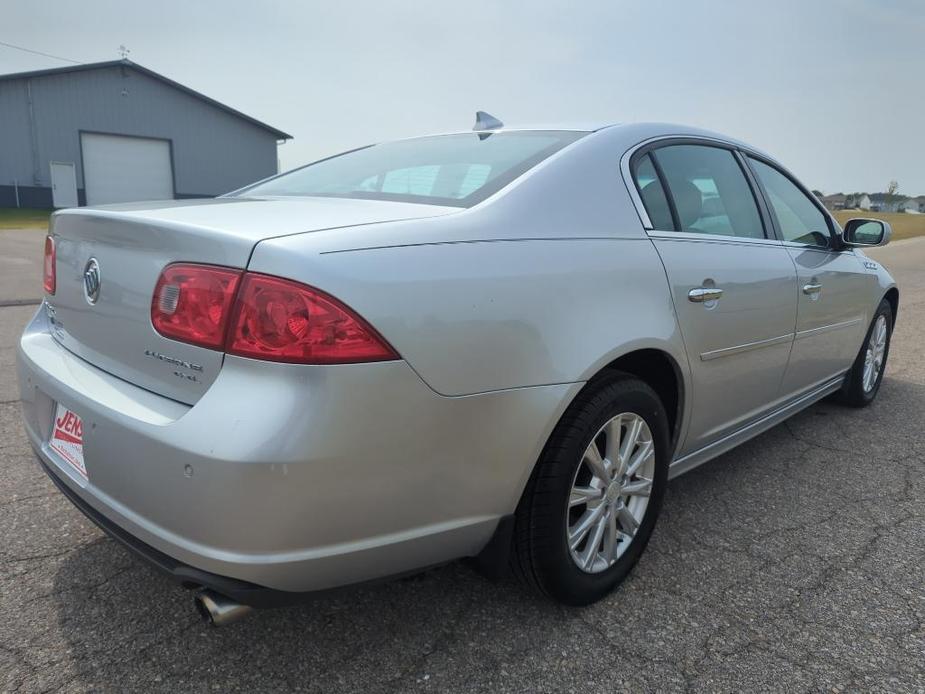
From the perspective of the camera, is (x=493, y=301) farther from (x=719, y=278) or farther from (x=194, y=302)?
(x=719, y=278)

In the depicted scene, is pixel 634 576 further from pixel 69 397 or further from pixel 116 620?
pixel 69 397

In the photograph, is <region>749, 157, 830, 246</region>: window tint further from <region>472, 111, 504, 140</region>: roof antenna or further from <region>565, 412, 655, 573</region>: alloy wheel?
<region>565, 412, 655, 573</region>: alloy wheel

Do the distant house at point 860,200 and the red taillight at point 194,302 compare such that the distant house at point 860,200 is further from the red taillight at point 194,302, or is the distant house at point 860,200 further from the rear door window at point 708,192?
the red taillight at point 194,302

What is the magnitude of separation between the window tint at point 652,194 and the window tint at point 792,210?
97cm

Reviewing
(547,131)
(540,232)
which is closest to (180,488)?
(540,232)

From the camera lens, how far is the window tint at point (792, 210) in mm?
3176

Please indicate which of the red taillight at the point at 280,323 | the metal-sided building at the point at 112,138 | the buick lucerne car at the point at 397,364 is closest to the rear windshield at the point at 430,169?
the buick lucerne car at the point at 397,364

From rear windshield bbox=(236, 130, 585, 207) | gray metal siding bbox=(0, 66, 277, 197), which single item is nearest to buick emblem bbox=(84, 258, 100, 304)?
rear windshield bbox=(236, 130, 585, 207)

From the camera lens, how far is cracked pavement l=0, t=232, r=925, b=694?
5.88ft

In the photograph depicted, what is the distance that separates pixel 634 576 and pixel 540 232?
47.3 inches

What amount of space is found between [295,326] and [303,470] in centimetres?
30

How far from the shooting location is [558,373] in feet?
5.88

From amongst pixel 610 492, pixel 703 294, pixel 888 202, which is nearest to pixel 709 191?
pixel 703 294

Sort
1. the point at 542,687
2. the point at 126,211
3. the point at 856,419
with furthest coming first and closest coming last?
1. the point at 856,419
2. the point at 126,211
3. the point at 542,687
